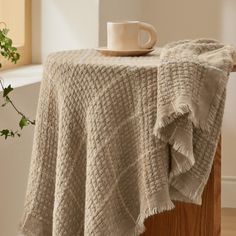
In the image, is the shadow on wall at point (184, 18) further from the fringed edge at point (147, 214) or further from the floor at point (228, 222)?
the fringed edge at point (147, 214)

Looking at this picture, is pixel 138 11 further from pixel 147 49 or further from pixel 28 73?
pixel 147 49

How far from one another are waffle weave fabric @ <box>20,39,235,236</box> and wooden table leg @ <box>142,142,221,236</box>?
78mm

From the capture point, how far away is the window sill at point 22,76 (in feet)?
6.94

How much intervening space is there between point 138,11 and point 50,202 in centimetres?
156

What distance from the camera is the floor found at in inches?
107

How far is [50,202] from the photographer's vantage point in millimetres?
1581

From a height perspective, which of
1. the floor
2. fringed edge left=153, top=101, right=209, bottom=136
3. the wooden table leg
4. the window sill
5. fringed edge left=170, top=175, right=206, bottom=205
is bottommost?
the floor

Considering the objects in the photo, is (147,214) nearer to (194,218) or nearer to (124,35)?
(194,218)

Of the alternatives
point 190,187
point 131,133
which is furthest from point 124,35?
point 190,187

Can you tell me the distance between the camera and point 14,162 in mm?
2010

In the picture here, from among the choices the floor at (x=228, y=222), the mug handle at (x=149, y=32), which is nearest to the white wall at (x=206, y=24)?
the floor at (x=228, y=222)

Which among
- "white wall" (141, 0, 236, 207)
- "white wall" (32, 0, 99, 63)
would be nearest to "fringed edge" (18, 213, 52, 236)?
"white wall" (32, 0, 99, 63)

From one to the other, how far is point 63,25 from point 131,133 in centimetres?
118

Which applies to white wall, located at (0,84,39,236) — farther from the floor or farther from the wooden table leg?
the floor
